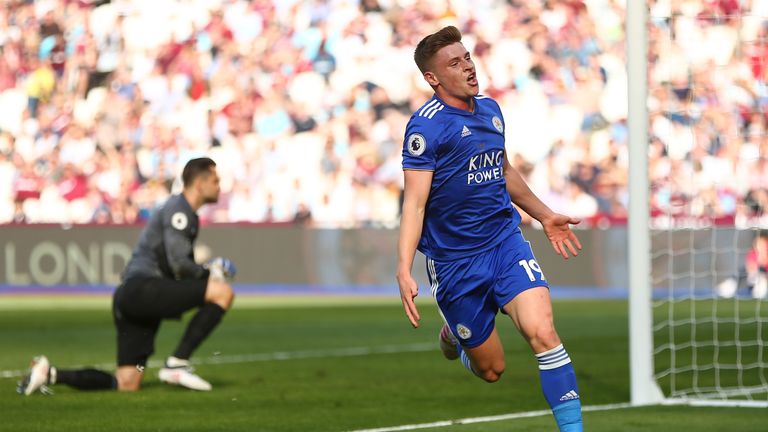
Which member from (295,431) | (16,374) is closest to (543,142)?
(16,374)

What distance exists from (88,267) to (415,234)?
51.6ft

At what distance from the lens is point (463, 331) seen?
6328mm

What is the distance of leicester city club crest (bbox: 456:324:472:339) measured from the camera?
6314mm

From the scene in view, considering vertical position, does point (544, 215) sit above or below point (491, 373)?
above

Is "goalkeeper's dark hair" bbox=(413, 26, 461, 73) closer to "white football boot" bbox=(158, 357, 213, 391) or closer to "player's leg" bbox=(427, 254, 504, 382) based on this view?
"player's leg" bbox=(427, 254, 504, 382)

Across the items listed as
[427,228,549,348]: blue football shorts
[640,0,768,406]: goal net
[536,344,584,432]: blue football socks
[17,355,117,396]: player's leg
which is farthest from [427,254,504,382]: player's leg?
[640,0,768,406]: goal net

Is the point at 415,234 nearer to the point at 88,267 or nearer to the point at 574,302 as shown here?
the point at 574,302

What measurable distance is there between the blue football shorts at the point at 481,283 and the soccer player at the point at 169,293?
3011mm

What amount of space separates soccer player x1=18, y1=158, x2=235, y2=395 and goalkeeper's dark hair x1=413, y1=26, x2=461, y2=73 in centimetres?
329

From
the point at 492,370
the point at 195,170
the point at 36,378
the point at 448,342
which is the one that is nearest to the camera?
the point at 492,370

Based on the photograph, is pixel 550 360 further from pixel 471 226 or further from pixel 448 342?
pixel 448 342

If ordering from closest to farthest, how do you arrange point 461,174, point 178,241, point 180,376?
point 461,174 < point 178,241 < point 180,376

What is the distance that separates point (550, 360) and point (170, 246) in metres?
4.06

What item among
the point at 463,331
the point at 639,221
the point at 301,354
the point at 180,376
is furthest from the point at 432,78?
the point at 301,354
